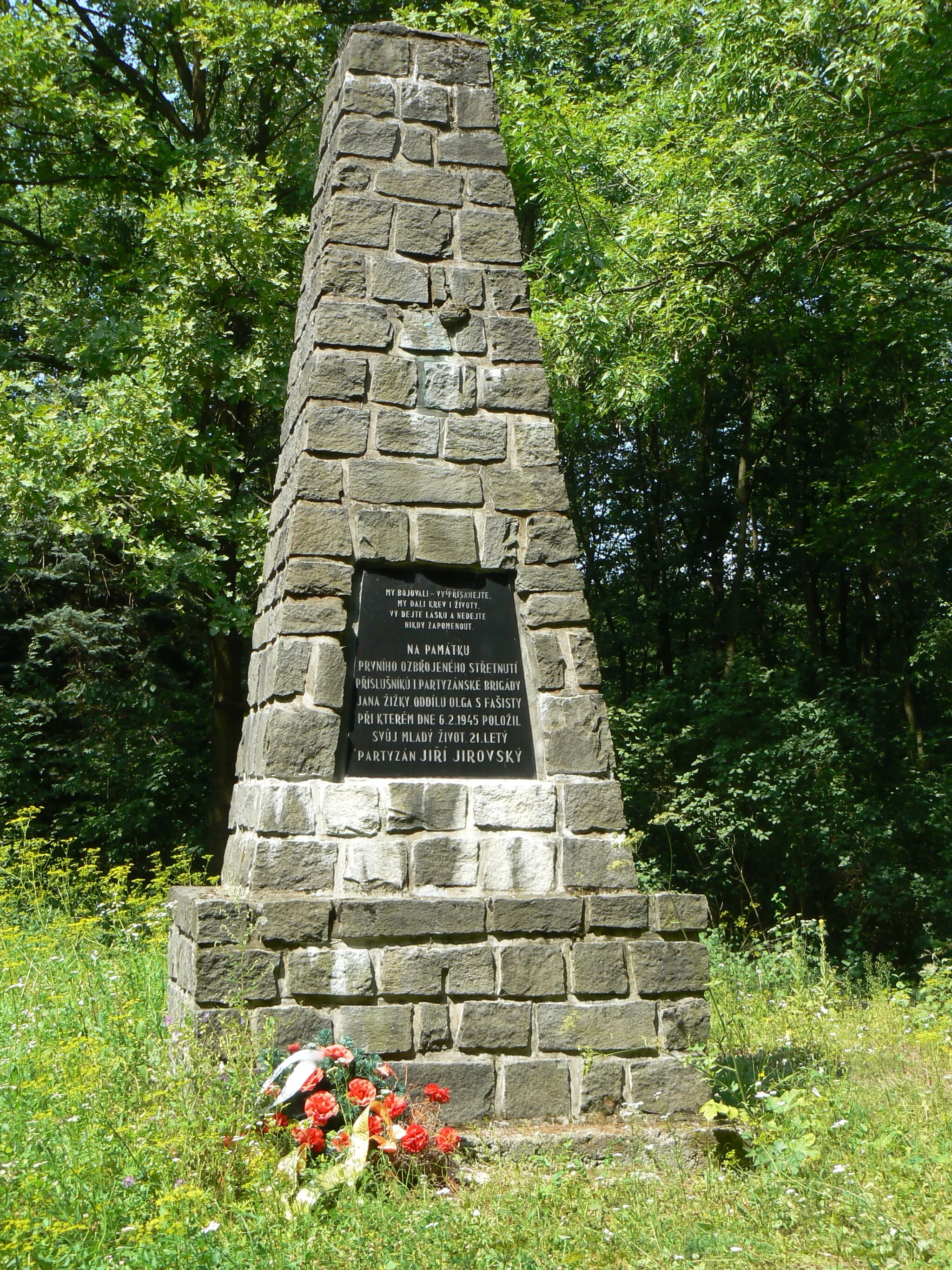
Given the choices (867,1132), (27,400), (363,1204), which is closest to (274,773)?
(363,1204)

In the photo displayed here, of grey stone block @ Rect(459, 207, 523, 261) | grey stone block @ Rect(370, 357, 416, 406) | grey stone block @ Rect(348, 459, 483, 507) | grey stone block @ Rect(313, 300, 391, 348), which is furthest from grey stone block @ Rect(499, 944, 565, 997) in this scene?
grey stone block @ Rect(459, 207, 523, 261)

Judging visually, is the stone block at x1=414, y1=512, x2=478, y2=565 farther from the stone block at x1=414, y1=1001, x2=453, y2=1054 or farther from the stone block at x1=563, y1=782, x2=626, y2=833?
the stone block at x1=414, y1=1001, x2=453, y2=1054

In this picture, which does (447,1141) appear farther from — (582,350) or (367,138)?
(582,350)

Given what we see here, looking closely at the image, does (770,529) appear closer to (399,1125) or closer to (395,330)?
(395,330)

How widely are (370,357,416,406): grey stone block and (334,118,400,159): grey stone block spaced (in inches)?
37.5

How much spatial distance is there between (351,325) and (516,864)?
2.33 metres

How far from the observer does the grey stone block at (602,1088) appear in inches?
161

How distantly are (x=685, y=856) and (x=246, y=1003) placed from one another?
28.5ft

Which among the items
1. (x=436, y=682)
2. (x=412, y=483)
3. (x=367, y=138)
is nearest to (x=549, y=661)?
(x=436, y=682)

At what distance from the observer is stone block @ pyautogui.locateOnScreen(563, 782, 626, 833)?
4391mm

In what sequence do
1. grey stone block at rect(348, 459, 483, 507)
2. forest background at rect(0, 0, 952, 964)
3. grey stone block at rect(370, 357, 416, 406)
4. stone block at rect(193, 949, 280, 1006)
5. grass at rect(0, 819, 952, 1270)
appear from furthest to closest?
forest background at rect(0, 0, 952, 964) < grey stone block at rect(370, 357, 416, 406) < grey stone block at rect(348, 459, 483, 507) < stone block at rect(193, 949, 280, 1006) < grass at rect(0, 819, 952, 1270)

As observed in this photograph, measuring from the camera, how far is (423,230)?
481 centimetres

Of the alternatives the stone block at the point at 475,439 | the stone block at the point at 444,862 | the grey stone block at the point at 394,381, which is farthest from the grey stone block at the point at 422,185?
the stone block at the point at 444,862

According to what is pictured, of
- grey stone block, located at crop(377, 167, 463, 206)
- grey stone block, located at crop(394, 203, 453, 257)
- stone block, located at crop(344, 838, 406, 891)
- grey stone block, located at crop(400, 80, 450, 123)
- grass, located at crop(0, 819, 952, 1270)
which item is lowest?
grass, located at crop(0, 819, 952, 1270)
